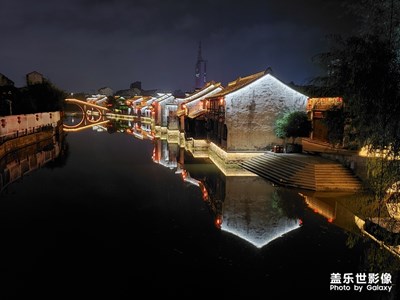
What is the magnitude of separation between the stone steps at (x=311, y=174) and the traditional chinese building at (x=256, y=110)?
4431 millimetres

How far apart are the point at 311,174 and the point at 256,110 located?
9.19 meters

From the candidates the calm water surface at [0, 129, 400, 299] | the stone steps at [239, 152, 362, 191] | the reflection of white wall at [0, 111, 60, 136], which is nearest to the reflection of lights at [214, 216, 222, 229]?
the calm water surface at [0, 129, 400, 299]

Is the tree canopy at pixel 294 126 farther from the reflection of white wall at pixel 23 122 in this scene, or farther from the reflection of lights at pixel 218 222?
the reflection of white wall at pixel 23 122

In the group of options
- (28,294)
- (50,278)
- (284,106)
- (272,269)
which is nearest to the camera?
(28,294)

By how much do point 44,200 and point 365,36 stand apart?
16778mm

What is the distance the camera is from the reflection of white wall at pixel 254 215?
43.4ft

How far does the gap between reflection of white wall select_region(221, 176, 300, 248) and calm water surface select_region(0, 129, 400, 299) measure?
0.16 ft

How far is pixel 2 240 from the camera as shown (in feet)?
39.5

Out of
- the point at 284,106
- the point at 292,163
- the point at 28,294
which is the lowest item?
the point at 28,294

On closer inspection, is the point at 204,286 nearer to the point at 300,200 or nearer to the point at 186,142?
the point at 300,200

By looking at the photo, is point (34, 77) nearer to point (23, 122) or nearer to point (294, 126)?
point (23, 122)

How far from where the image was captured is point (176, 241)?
1226 cm

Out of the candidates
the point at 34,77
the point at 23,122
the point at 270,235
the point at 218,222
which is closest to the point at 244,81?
the point at 218,222

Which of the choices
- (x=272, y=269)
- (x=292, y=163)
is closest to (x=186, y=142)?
(x=292, y=163)
